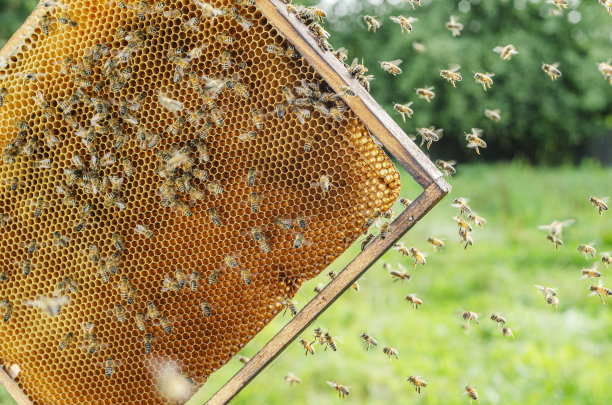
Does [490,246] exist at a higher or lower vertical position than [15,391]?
lower

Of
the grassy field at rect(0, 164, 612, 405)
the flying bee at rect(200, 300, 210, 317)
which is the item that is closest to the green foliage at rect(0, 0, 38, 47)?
the grassy field at rect(0, 164, 612, 405)

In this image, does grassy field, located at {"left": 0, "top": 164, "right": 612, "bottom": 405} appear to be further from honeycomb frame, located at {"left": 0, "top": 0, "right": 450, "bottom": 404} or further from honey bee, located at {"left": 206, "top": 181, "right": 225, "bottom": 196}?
honey bee, located at {"left": 206, "top": 181, "right": 225, "bottom": 196}

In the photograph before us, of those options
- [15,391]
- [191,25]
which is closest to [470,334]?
[15,391]

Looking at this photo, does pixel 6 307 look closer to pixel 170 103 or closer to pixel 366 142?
pixel 170 103

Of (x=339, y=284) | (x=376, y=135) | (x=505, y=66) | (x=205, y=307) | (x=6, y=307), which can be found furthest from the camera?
(x=505, y=66)

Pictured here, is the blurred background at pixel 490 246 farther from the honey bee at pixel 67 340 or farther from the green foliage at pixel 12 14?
the honey bee at pixel 67 340
